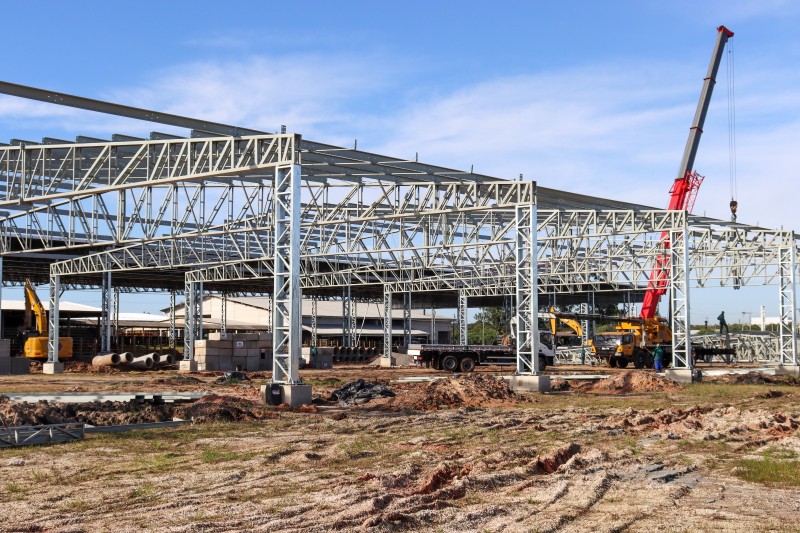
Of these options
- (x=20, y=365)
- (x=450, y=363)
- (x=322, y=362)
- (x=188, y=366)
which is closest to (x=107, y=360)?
(x=188, y=366)

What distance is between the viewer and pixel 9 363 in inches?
1724

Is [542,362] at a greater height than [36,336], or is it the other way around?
[36,336]

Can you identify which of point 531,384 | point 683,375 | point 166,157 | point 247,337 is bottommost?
point 683,375

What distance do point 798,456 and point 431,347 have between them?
33216 mm

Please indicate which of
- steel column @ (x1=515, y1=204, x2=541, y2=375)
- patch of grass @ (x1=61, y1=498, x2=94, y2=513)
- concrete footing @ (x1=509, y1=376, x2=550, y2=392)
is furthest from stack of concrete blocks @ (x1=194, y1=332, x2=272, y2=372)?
patch of grass @ (x1=61, y1=498, x2=94, y2=513)

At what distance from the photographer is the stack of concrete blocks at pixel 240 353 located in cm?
4662

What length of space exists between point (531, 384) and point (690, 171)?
124ft

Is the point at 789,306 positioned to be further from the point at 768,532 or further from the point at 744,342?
the point at 768,532

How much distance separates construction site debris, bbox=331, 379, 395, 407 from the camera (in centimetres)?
2445

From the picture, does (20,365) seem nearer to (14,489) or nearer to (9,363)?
(9,363)

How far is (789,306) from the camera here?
42469mm

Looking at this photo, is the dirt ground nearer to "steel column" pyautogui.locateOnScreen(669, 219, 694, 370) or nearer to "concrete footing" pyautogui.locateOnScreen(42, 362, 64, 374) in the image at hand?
"steel column" pyautogui.locateOnScreen(669, 219, 694, 370)

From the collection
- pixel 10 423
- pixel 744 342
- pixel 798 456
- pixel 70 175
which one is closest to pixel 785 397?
pixel 798 456

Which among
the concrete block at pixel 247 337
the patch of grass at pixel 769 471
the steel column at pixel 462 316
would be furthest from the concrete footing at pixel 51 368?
the patch of grass at pixel 769 471
